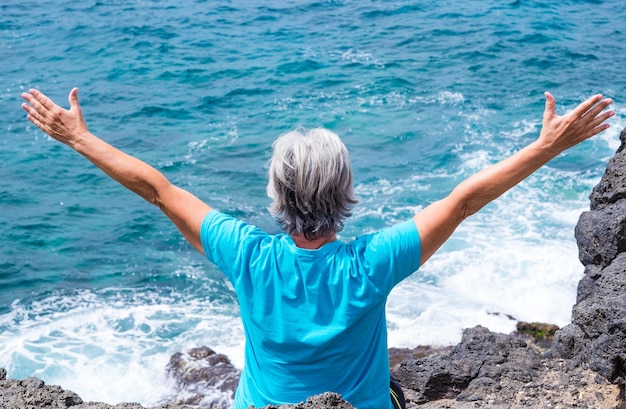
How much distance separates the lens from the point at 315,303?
2809 millimetres

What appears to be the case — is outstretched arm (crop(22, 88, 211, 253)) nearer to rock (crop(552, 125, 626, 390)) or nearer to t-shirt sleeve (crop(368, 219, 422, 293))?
t-shirt sleeve (crop(368, 219, 422, 293))

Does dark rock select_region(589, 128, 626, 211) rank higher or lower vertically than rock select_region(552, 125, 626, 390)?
higher

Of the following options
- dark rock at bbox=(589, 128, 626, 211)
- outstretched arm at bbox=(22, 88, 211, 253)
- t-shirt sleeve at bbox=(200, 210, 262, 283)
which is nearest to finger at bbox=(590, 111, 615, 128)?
t-shirt sleeve at bbox=(200, 210, 262, 283)

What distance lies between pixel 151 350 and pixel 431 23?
57.4ft

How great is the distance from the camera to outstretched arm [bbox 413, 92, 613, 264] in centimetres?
284

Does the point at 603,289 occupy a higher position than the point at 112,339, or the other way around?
the point at 603,289

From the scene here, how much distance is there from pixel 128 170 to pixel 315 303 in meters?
0.88

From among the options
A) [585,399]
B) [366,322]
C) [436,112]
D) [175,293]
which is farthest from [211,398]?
[436,112]

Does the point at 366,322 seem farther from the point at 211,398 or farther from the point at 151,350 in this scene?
the point at 151,350

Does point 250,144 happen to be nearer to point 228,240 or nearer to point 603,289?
point 603,289

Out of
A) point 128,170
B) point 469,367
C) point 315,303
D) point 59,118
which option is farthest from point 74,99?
point 469,367

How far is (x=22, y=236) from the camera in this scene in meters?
13.3

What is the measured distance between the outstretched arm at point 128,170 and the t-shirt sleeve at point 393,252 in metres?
0.65

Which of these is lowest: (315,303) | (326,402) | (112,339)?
(112,339)
